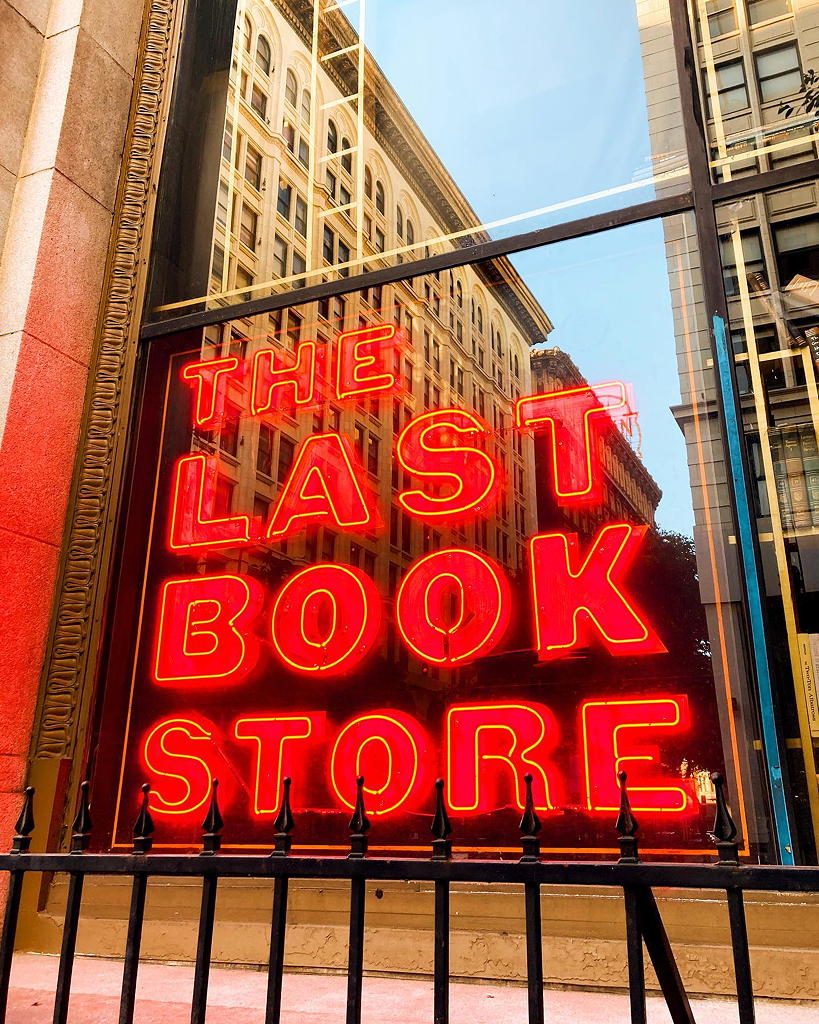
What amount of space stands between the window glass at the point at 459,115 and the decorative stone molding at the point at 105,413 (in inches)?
19.8

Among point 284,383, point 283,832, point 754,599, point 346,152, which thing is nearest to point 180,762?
point 284,383

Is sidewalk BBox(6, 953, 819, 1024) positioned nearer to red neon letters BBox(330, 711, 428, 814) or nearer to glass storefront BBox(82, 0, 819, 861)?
glass storefront BBox(82, 0, 819, 861)

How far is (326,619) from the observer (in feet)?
20.1

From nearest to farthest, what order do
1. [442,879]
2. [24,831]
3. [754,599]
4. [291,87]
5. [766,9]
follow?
[442,879], [24,831], [754,599], [766,9], [291,87]

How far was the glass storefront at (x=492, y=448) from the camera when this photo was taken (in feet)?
17.1

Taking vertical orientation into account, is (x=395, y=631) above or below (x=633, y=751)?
above

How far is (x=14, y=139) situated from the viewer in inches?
276

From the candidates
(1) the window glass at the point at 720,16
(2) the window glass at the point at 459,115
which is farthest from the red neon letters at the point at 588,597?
(1) the window glass at the point at 720,16

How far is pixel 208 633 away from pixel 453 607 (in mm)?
1911

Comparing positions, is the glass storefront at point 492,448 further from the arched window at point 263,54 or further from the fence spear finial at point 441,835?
the fence spear finial at point 441,835

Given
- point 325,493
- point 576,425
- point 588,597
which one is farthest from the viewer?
point 325,493

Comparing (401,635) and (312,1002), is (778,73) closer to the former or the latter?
(401,635)

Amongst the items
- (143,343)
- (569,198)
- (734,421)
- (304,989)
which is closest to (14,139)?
(143,343)

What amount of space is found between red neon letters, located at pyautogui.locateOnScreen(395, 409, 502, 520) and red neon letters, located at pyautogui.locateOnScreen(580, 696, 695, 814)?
66.9 inches
